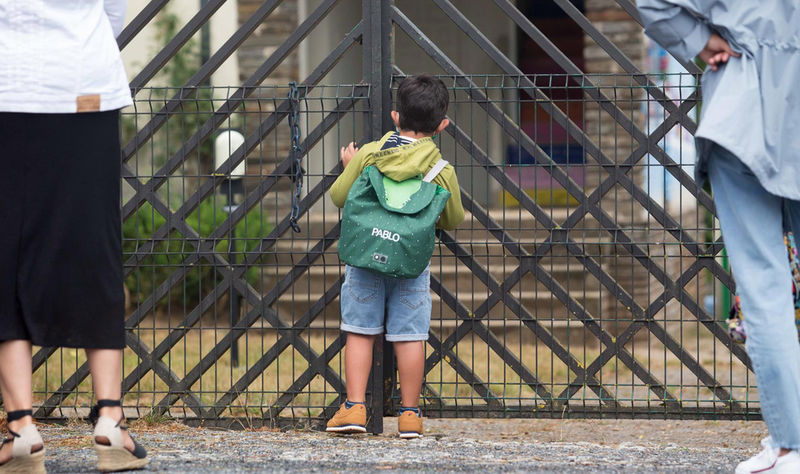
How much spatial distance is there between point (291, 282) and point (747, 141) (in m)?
1.97

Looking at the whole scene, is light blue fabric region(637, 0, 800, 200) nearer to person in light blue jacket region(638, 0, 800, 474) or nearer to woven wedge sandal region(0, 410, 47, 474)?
person in light blue jacket region(638, 0, 800, 474)

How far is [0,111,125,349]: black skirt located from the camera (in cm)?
269

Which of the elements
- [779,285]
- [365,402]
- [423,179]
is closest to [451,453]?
[365,402]

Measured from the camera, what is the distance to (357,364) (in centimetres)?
359

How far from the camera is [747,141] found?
8.34 feet

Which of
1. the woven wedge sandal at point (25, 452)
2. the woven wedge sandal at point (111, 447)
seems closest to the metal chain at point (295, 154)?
the woven wedge sandal at point (111, 447)

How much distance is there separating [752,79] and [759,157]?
234 mm

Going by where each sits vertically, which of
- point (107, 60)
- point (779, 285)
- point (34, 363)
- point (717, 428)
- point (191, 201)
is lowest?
point (717, 428)

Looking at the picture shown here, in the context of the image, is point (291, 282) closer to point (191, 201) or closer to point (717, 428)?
point (191, 201)

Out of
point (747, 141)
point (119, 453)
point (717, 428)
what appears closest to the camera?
point (747, 141)

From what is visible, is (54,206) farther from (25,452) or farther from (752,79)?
(752,79)

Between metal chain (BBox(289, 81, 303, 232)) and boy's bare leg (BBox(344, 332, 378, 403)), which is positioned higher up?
metal chain (BBox(289, 81, 303, 232))

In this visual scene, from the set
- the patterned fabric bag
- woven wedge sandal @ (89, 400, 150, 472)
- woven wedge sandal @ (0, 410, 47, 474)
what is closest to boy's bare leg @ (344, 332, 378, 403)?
woven wedge sandal @ (89, 400, 150, 472)

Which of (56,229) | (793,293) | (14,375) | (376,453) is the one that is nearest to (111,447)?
(14,375)
